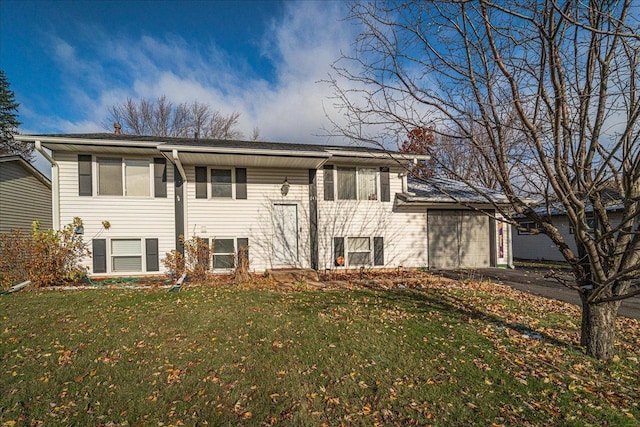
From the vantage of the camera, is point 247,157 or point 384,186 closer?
point 247,157

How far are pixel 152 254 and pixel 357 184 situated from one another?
22.5 feet

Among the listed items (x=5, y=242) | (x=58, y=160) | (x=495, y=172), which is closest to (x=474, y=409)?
(x=495, y=172)

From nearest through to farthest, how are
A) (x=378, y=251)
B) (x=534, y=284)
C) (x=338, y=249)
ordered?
(x=534, y=284), (x=338, y=249), (x=378, y=251)

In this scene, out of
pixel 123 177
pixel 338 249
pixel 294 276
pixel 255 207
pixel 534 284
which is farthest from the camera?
pixel 338 249

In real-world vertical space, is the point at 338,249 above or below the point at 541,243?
above

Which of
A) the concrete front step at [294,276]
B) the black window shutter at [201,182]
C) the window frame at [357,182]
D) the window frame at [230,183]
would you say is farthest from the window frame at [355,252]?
the black window shutter at [201,182]

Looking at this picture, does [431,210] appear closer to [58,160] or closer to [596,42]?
[596,42]

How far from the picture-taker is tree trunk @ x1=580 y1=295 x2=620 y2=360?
3926 millimetres

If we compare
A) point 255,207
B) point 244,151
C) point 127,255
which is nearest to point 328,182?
point 255,207

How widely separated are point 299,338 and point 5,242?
795cm

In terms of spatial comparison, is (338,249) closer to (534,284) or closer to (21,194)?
(534,284)

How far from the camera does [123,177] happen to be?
919 cm

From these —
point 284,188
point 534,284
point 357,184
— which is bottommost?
point 534,284

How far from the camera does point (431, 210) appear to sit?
444 inches
